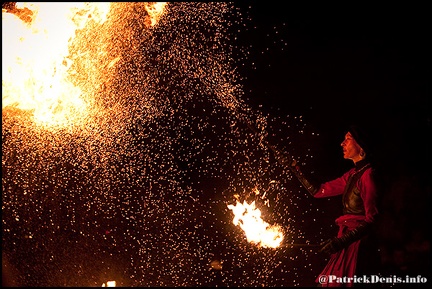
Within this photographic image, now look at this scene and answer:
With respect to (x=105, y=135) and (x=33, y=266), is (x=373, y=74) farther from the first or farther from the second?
Answer: (x=33, y=266)

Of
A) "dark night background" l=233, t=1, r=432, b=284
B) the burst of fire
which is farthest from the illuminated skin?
the burst of fire

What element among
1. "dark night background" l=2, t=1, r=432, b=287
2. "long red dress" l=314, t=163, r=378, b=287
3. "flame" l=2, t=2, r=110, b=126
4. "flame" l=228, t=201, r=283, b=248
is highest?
"flame" l=2, t=2, r=110, b=126

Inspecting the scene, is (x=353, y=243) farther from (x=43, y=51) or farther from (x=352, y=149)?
(x=43, y=51)

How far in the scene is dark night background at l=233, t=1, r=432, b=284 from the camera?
4.91m

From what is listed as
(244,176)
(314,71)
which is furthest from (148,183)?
(314,71)

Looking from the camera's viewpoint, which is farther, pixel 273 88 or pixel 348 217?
pixel 273 88

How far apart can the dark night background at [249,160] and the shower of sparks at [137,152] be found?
0.7 inches

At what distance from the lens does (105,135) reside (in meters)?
5.38

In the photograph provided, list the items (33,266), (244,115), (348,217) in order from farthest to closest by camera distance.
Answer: (244,115)
(33,266)
(348,217)

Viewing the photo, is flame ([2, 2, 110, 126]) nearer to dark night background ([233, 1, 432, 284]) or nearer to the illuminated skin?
dark night background ([233, 1, 432, 284])

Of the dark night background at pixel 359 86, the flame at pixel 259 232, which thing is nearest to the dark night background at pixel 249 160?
the dark night background at pixel 359 86

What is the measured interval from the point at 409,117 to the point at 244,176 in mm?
1952

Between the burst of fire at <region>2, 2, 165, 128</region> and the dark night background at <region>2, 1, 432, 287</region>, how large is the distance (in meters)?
0.48

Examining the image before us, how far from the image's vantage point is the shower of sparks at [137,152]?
4.99m
